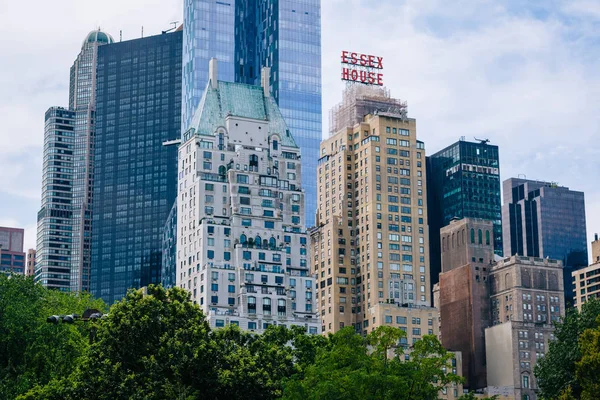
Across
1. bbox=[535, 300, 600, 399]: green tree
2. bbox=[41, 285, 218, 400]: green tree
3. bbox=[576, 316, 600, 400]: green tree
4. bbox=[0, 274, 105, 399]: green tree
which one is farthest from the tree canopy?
bbox=[535, 300, 600, 399]: green tree

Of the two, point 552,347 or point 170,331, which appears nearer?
point 170,331

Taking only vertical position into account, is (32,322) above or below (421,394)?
above

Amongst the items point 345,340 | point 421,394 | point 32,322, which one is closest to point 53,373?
point 32,322

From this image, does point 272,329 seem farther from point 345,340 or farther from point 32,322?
point 32,322

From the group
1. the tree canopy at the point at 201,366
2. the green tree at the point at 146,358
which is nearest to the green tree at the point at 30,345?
the tree canopy at the point at 201,366

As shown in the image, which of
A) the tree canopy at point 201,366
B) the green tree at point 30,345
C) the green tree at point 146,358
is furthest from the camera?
the green tree at point 30,345

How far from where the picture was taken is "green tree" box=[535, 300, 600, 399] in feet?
414

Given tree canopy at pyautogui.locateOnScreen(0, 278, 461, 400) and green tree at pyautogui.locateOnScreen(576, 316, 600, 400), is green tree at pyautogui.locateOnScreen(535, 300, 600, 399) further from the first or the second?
tree canopy at pyautogui.locateOnScreen(0, 278, 461, 400)

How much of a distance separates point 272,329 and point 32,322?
996 inches

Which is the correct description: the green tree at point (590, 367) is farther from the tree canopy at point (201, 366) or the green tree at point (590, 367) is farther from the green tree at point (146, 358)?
the green tree at point (146, 358)

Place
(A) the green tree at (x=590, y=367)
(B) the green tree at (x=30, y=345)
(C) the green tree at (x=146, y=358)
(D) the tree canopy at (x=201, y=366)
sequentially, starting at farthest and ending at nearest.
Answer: (B) the green tree at (x=30, y=345) → (A) the green tree at (x=590, y=367) → (D) the tree canopy at (x=201, y=366) → (C) the green tree at (x=146, y=358)

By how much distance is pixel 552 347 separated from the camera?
133m

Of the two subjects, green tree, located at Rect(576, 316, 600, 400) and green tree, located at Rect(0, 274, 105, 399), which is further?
green tree, located at Rect(0, 274, 105, 399)

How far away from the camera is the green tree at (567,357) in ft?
414
